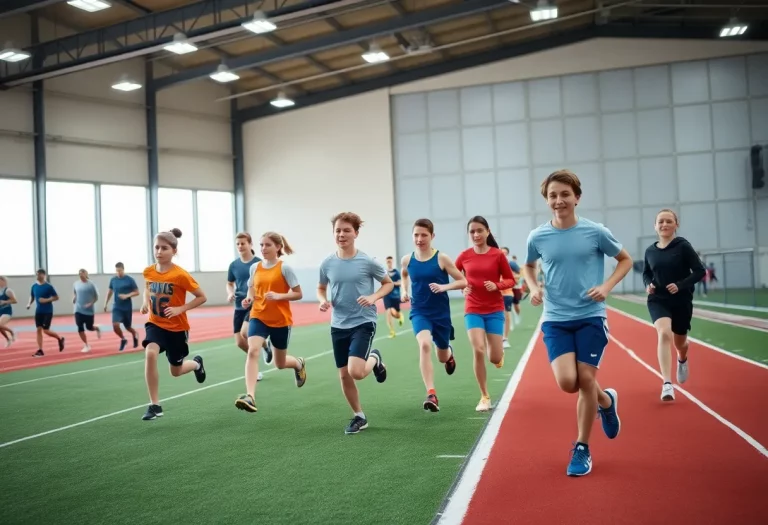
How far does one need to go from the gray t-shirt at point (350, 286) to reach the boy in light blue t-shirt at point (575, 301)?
2.21 metres

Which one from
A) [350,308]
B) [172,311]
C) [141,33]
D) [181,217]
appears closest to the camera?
[350,308]

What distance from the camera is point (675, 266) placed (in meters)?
8.12

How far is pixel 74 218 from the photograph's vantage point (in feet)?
112

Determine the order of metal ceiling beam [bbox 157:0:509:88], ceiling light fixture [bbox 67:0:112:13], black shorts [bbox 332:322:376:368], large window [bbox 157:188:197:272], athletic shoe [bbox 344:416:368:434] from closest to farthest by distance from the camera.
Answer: athletic shoe [bbox 344:416:368:434]
black shorts [bbox 332:322:376:368]
ceiling light fixture [bbox 67:0:112:13]
metal ceiling beam [bbox 157:0:509:88]
large window [bbox 157:188:197:272]

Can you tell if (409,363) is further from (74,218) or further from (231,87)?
(231,87)

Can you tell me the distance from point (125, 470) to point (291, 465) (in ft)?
4.53

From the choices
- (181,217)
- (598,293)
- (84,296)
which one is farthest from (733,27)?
(598,293)

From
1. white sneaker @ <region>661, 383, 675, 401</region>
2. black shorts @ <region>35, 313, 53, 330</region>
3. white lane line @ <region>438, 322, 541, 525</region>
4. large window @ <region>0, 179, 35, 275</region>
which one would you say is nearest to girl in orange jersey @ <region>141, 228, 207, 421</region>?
white lane line @ <region>438, 322, 541, 525</region>

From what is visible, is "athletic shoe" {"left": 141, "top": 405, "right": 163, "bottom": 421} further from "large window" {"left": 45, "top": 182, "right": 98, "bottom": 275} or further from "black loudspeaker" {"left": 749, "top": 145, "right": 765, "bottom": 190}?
"black loudspeaker" {"left": 749, "top": 145, "right": 765, "bottom": 190}

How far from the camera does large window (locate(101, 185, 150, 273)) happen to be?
117ft

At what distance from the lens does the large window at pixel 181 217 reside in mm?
37875

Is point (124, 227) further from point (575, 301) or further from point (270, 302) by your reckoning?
point (575, 301)

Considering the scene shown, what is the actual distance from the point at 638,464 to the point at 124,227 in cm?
3435

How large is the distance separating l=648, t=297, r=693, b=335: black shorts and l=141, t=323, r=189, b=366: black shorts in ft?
17.8
